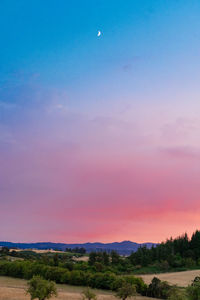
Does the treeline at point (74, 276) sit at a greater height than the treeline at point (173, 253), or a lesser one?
lesser

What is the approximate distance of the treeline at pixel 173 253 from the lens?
148 meters

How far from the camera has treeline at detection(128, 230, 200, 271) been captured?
14775cm

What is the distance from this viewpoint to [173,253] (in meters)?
168

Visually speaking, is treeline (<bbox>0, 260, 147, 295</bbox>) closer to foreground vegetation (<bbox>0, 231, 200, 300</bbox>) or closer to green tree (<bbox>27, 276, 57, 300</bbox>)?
foreground vegetation (<bbox>0, 231, 200, 300</bbox>)

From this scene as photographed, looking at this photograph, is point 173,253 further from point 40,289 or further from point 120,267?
point 40,289

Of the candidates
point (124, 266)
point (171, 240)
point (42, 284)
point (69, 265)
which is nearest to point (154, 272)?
point (124, 266)

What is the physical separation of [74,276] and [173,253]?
91044mm

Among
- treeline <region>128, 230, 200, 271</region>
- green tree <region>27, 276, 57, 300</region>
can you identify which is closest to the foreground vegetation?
treeline <region>128, 230, 200, 271</region>

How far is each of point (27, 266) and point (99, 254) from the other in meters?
53.0

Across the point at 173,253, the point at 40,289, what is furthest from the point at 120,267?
the point at 40,289

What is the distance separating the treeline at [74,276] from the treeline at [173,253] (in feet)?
199

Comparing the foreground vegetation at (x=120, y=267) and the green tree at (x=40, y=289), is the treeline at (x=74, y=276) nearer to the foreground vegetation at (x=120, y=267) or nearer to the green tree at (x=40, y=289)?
the foreground vegetation at (x=120, y=267)

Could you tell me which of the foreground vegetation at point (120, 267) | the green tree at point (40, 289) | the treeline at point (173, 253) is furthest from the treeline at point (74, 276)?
the treeline at point (173, 253)

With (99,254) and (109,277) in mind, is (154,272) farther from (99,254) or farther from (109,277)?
(109,277)
